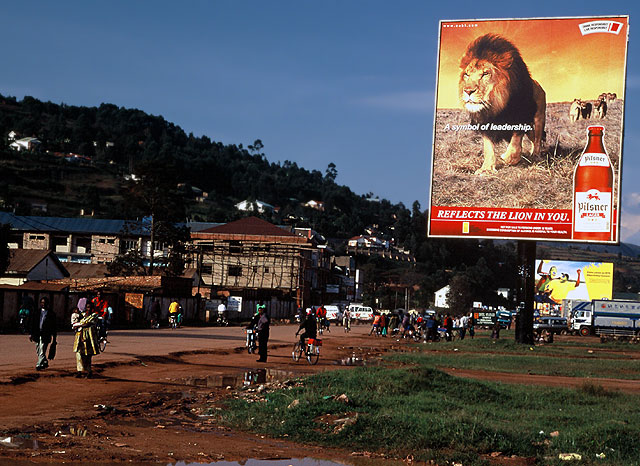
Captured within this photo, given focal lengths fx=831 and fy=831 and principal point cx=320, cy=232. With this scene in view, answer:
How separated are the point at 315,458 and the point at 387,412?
8.91 ft

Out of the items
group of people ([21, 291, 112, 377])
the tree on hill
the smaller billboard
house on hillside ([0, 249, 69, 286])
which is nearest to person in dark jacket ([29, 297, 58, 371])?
group of people ([21, 291, 112, 377])

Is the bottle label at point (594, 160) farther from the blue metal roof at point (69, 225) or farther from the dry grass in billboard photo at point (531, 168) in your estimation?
the blue metal roof at point (69, 225)

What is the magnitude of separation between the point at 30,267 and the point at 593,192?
35.3 m

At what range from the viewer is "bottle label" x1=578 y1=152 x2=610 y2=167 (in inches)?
1503

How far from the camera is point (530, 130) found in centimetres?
3894

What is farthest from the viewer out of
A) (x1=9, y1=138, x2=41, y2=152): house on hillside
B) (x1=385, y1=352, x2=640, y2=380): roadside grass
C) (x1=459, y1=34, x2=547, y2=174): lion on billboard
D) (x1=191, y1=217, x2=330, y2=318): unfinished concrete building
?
(x1=9, y1=138, x2=41, y2=152): house on hillside

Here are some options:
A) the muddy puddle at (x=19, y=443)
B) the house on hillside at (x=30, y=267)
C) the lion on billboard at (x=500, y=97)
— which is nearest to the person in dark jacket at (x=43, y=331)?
the muddy puddle at (x=19, y=443)

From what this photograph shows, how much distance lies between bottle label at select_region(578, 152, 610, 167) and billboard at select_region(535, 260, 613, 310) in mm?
55840

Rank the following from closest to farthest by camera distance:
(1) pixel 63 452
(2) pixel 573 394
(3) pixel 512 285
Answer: (1) pixel 63 452 < (2) pixel 573 394 < (3) pixel 512 285

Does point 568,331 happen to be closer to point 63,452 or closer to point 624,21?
point 624,21

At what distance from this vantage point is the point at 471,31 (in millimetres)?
40188

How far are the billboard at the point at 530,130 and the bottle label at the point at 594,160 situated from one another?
0.21 feet

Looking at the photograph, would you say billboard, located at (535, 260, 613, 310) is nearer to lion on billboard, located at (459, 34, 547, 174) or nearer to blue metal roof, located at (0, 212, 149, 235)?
blue metal roof, located at (0, 212, 149, 235)

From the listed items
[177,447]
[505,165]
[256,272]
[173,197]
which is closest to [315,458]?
[177,447]
